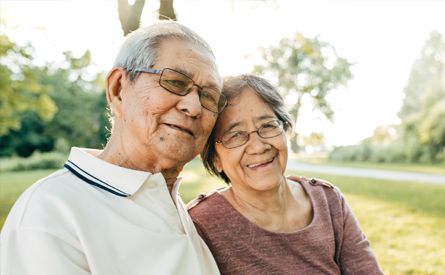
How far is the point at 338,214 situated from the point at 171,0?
2382mm

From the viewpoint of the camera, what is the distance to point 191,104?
1.71 meters

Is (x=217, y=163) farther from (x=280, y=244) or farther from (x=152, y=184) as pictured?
(x=152, y=184)

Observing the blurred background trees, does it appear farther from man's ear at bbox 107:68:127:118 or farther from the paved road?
man's ear at bbox 107:68:127:118

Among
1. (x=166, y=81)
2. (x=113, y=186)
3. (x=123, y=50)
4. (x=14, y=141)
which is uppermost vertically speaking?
(x=123, y=50)

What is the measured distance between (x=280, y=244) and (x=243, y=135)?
2.74 ft

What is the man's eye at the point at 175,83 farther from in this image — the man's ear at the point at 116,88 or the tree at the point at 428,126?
the tree at the point at 428,126

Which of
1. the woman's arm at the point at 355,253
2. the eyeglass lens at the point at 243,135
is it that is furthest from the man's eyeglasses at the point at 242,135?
the woman's arm at the point at 355,253

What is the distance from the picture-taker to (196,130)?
176cm

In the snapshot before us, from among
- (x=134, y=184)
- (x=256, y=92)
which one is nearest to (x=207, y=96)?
(x=256, y=92)

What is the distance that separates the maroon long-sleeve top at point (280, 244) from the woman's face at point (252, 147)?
300mm

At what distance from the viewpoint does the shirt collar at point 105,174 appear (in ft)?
4.89

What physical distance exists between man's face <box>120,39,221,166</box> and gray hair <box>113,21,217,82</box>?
4 centimetres

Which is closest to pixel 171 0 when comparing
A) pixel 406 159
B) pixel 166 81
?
pixel 166 81

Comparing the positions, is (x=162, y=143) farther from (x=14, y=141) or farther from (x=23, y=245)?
(x=14, y=141)
